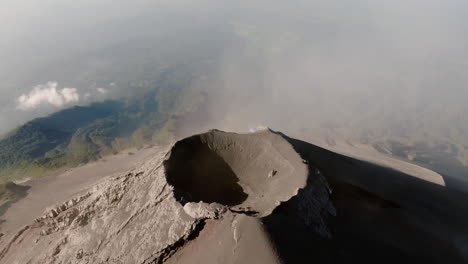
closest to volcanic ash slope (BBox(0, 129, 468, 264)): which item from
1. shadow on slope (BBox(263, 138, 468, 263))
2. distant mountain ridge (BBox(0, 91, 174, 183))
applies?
shadow on slope (BBox(263, 138, 468, 263))

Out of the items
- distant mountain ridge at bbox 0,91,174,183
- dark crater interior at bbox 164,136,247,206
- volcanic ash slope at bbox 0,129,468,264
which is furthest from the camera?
distant mountain ridge at bbox 0,91,174,183

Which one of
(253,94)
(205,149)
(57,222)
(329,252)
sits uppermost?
(329,252)

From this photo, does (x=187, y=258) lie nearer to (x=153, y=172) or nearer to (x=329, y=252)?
(x=329, y=252)

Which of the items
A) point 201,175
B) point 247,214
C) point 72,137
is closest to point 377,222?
point 247,214

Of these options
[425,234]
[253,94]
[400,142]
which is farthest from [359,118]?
[425,234]

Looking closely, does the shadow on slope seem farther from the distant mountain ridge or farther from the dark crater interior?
the distant mountain ridge

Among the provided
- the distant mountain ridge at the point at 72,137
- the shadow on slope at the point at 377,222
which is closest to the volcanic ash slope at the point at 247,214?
the shadow on slope at the point at 377,222

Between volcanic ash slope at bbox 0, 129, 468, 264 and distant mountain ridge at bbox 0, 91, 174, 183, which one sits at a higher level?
volcanic ash slope at bbox 0, 129, 468, 264
